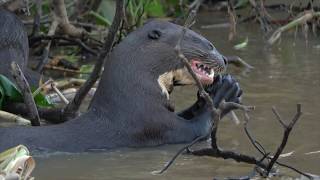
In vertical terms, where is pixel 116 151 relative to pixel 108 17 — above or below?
below

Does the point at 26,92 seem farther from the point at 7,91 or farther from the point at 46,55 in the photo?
the point at 46,55

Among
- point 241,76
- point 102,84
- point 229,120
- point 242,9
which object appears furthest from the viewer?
point 242,9

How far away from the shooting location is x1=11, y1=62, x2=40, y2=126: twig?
4.07 metres

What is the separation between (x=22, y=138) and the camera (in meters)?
3.95

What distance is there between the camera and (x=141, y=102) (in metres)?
4.16

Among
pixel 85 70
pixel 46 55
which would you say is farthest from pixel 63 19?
pixel 85 70

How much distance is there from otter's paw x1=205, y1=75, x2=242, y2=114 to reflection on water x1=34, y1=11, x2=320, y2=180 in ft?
0.51

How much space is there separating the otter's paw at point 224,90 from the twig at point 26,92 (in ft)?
2.55

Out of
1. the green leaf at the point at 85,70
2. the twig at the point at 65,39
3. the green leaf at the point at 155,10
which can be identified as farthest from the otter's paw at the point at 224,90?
the green leaf at the point at 155,10

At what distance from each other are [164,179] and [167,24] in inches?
40.6

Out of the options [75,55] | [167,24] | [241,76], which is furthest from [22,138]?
[75,55]

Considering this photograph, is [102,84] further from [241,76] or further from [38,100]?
[241,76]

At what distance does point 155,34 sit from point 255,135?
62 cm

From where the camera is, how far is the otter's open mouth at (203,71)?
4391 mm
